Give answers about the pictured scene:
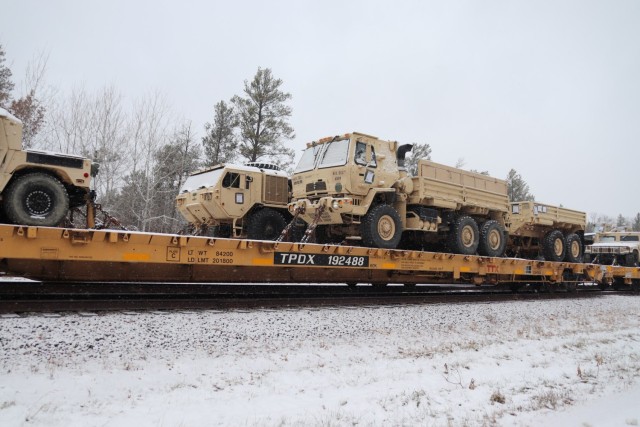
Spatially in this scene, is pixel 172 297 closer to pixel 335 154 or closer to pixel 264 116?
pixel 335 154

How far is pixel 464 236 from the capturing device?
433 inches

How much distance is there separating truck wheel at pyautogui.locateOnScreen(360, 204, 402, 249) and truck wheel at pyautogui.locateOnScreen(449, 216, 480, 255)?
2.10m

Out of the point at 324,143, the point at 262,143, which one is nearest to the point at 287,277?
the point at 324,143

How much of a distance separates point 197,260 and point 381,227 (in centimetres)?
412

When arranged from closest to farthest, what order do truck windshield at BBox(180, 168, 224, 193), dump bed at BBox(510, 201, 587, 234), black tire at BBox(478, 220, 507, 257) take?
black tire at BBox(478, 220, 507, 257)
truck windshield at BBox(180, 168, 224, 193)
dump bed at BBox(510, 201, 587, 234)

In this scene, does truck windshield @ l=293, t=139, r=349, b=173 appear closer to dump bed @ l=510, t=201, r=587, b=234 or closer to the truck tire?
the truck tire

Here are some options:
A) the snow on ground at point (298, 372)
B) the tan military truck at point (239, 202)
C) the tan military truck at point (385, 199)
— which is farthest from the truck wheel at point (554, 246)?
the tan military truck at point (239, 202)

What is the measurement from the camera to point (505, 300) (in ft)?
34.8

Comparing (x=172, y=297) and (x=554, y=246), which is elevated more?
(x=554, y=246)

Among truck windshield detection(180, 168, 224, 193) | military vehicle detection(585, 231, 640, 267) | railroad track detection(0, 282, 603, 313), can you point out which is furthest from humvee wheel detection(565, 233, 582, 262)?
truck windshield detection(180, 168, 224, 193)

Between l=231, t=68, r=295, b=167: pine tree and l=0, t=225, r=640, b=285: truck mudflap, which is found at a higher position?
l=231, t=68, r=295, b=167: pine tree

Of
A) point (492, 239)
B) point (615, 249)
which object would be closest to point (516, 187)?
point (615, 249)

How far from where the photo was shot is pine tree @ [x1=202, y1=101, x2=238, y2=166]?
2856 centimetres

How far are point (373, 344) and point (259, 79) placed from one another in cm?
2494
